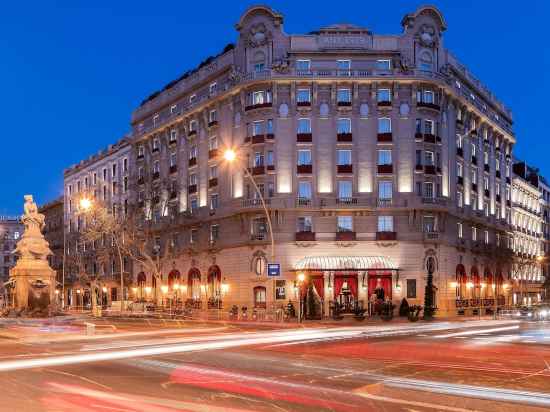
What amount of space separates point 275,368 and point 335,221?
41.6 m

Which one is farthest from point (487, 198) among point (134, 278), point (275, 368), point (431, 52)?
point (275, 368)

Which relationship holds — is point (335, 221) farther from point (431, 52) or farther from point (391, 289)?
point (431, 52)

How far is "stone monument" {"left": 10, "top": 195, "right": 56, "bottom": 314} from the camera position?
4216 cm

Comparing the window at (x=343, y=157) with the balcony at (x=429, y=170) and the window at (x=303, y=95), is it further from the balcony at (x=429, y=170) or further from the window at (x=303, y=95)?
the balcony at (x=429, y=170)

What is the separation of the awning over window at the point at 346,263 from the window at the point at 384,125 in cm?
1150

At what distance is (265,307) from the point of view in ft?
202

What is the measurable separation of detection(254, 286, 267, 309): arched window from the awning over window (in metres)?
4.05

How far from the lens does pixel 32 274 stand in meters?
42.2

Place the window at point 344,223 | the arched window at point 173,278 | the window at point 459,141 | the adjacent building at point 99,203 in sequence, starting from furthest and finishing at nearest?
the adjacent building at point 99,203 → the arched window at point 173,278 → the window at point 459,141 → the window at point 344,223

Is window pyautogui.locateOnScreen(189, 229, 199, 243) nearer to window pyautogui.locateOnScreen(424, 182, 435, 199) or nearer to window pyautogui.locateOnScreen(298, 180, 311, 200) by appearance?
window pyautogui.locateOnScreen(298, 180, 311, 200)

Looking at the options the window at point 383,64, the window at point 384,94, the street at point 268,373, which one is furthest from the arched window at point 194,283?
the street at point 268,373

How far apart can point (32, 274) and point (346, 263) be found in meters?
27.1

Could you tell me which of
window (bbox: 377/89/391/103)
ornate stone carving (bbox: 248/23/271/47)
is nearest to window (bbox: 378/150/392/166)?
window (bbox: 377/89/391/103)

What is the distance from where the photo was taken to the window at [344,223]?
60.9 m
